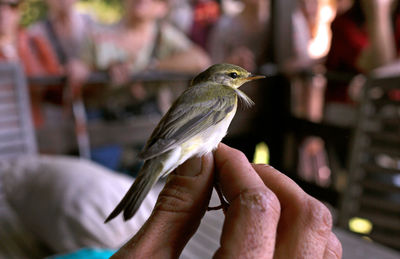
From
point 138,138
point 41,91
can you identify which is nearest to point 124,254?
point 138,138

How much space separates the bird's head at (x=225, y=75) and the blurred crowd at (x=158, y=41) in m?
0.79

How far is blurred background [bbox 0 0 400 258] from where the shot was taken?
75cm

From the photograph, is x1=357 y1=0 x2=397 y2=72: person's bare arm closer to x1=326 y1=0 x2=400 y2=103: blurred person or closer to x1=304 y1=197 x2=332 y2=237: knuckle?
x1=326 y1=0 x2=400 y2=103: blurred person

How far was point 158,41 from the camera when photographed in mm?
1728

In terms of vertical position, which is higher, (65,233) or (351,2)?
(351,2)

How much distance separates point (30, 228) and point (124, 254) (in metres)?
0.57

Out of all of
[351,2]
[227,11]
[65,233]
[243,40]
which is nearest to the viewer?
[65,233]

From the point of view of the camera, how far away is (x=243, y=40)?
1.53 m

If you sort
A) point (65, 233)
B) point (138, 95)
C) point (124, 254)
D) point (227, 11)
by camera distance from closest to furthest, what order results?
point (124, 254) → point (65, 233) → point (138, 95) → point (227, 11)

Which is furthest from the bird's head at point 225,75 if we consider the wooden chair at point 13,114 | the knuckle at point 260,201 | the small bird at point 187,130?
the wooden chair at point 13,114

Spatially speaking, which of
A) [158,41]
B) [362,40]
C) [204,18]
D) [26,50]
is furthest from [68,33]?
[362,40]

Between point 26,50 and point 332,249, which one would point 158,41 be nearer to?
point 26,50

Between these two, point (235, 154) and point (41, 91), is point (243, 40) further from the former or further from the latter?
point (235, 154)

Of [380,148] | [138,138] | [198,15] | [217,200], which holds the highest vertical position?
[198,15]
